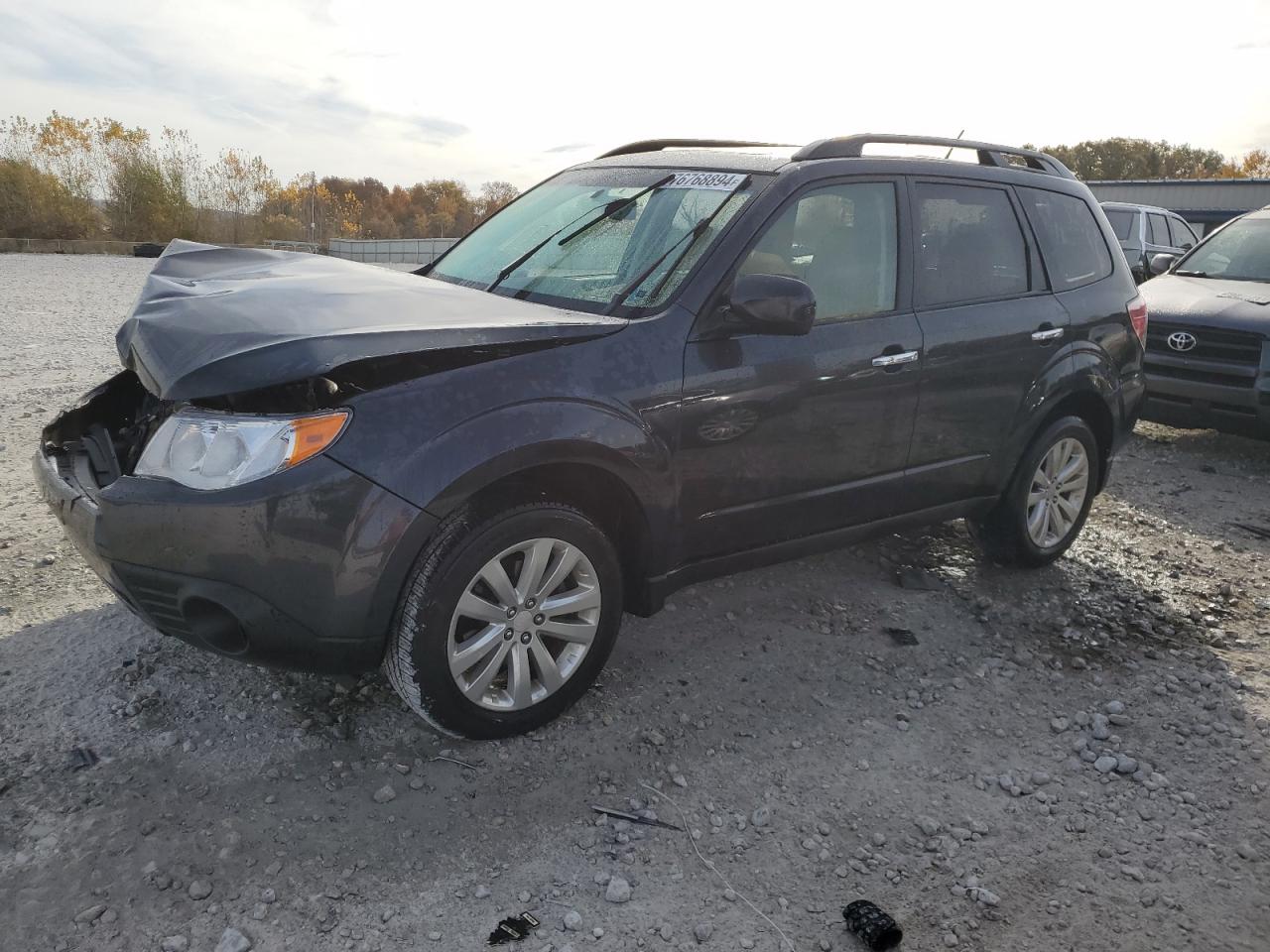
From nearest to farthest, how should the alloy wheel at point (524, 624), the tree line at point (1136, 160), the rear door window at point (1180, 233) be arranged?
the alloy wheel at point (524, 624) < the rear door window at point (1180, 233) < the tree line at point (1136, 160)

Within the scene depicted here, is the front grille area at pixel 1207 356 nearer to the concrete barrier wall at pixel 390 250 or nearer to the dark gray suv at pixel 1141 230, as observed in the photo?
the dark gray suv at pixel 1141 230

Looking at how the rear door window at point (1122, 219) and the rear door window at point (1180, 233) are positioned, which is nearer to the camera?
the rear door window at point (1122, 219)

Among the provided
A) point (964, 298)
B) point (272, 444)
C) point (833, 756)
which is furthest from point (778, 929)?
point (964, 298)

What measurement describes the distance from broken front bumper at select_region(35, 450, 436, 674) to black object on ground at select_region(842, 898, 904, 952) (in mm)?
1535

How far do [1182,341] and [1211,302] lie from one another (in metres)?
0.45

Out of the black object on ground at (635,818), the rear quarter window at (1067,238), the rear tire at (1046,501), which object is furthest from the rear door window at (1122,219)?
the black object on ground at (635,818)

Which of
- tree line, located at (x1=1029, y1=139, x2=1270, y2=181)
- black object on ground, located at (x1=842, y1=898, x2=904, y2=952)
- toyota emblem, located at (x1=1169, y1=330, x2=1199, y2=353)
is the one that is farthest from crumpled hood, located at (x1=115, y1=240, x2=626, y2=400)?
tree line, located at (x1=1029, y1=139, x2=1270, y2=181)

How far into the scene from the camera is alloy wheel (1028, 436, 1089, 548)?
4875mm

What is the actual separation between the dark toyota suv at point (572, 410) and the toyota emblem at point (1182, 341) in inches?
132

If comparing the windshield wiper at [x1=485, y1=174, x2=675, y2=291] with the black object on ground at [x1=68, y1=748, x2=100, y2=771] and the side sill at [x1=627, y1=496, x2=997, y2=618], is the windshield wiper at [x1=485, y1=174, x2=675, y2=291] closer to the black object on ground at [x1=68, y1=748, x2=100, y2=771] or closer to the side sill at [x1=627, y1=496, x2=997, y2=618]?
the side sill at [x1=627, y1=496, x2=997, y2=618]

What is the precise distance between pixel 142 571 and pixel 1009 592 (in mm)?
3893

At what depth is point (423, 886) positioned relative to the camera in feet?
8.55

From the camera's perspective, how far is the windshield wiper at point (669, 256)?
343 cm

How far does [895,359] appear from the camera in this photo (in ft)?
12.7
